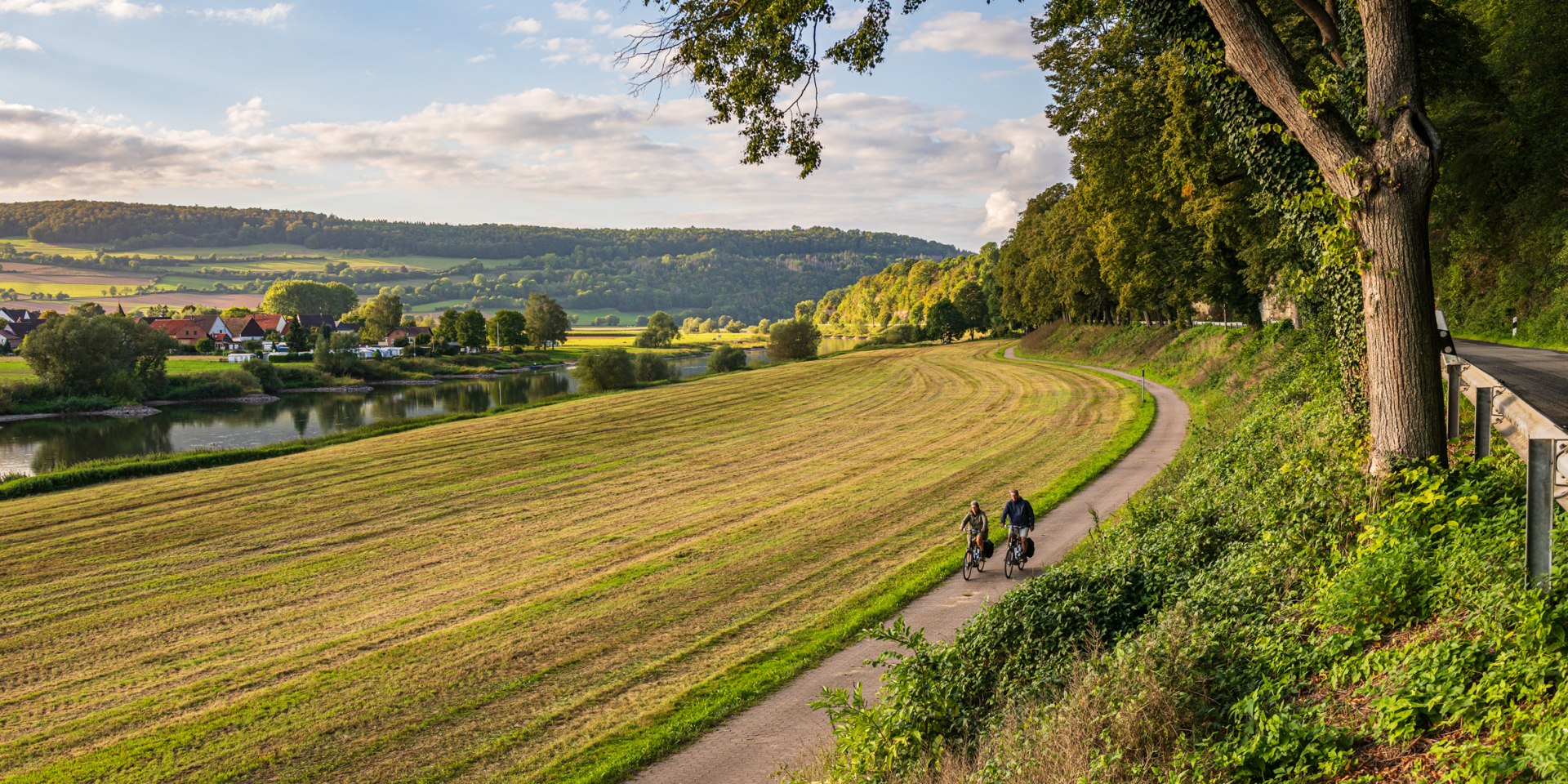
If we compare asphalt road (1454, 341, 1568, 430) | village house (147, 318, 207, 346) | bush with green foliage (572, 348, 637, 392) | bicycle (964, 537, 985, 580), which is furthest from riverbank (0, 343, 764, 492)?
village house (147, 318, 207, 346)

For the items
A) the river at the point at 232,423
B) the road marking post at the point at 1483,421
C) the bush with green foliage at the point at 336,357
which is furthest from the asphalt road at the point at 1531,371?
the bush with green foliage at the point at 336,357

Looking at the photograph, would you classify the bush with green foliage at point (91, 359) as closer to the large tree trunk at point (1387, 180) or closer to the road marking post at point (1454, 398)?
the large tree trunk at point (1387, 180)

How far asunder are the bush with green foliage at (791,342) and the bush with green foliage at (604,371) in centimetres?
3253

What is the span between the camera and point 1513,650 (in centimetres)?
564

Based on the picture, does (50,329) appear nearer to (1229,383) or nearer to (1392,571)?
(1229,383)

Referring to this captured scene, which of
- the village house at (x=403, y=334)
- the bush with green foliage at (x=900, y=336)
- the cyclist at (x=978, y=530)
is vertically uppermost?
the village house at (x=403, y=334)

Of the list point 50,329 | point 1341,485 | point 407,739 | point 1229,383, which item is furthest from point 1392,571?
point 50,329

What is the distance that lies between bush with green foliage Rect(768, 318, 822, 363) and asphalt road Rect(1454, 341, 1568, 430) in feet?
251

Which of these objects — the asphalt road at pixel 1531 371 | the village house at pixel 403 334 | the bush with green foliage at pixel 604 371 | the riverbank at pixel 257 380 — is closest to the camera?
the asphalt road at pixel 1531 371

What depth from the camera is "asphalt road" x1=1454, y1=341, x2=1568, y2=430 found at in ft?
Result: 43.8

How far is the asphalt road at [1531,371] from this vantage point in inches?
525

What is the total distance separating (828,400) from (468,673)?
41.1 m

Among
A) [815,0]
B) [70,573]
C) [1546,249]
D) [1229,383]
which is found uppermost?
[815,0]

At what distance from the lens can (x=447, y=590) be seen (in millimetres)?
18391
